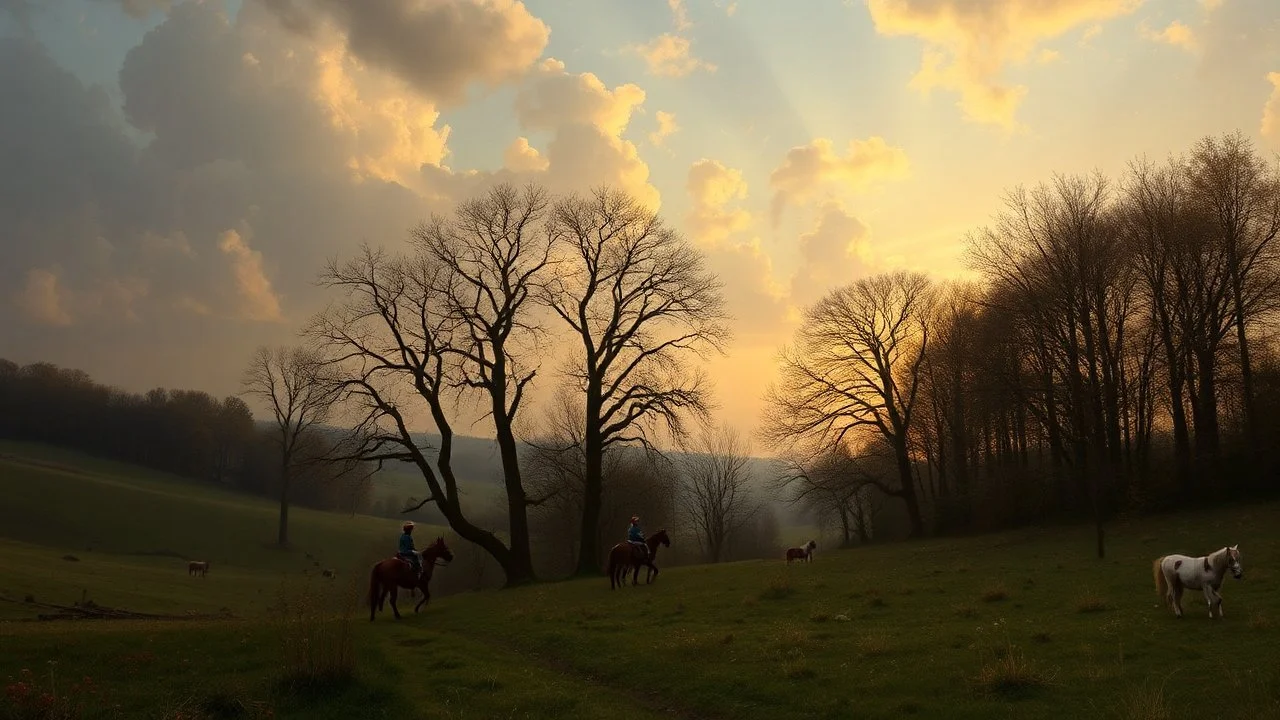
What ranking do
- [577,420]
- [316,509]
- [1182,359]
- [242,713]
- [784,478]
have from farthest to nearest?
1. [316,509]
2. [577,420]
3. [784,478]
4. [1182,359]
5. [242,713]

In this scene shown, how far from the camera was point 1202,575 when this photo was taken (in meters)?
13.6

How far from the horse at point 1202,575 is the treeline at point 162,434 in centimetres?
10235

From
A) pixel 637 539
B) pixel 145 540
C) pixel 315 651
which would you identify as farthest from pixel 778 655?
pixel 145 540

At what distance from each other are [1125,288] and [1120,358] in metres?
3.74

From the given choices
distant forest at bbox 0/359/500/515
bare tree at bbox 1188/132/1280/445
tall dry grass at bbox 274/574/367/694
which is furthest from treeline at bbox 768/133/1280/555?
distant forest at bbox 0/359/500/515

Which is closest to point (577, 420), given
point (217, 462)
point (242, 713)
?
point (242, 713)

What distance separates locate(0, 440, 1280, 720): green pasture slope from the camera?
9.85m

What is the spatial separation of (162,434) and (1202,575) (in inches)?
4944

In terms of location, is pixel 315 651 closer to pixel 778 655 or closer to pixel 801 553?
pixel 778 655

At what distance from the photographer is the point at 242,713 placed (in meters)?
10.3

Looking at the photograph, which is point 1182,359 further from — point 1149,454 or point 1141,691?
point 1141,691

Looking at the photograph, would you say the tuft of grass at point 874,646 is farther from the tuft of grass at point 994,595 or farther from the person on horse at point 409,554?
the person on horse at point 409,554

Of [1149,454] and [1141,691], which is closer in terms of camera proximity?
[1141,691]

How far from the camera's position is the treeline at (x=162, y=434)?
10544cm
